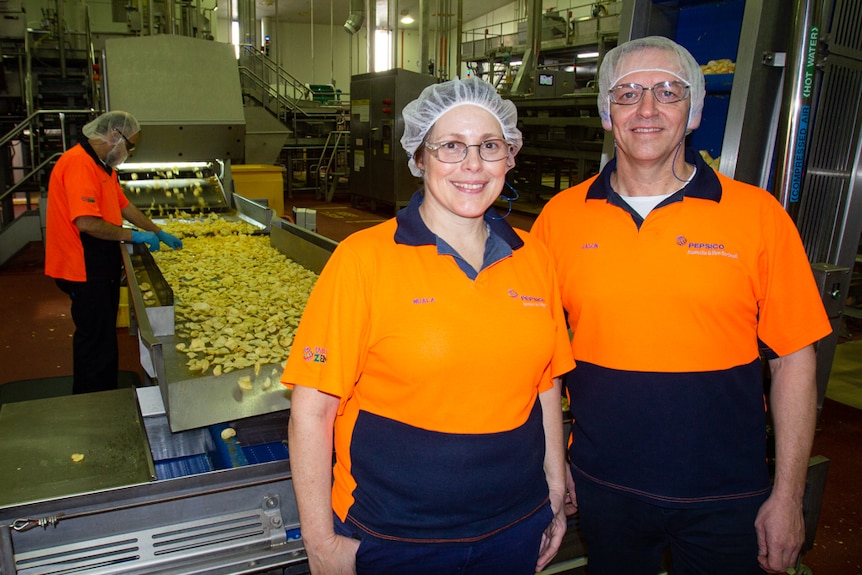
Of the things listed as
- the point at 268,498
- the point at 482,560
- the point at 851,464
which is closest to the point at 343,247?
the point at 482,560

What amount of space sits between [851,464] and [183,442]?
127 inches

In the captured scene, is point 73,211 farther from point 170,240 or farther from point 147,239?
point 170,240

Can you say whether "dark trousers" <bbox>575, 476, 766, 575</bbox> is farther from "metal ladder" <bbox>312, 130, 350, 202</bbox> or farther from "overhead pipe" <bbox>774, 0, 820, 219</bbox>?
"metal ladder" <bbox>312, 130, 350, 202</bbox>

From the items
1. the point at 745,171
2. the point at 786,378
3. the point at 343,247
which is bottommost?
the point at 786,378

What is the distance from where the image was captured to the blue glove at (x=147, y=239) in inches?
131

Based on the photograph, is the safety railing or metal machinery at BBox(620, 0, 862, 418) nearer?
metal machinery at BBox(620, 0, 862, 418)

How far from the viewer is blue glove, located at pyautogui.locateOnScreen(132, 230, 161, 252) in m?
3.34

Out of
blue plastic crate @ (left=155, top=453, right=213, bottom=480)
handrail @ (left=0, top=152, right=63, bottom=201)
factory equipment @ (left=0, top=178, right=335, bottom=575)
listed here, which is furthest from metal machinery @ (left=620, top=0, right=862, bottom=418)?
handrail @ (left=0, top=152, right=63, bottom=201)

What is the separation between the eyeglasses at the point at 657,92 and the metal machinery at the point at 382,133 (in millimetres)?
7322

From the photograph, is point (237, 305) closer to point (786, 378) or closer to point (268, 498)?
point (268, 498)

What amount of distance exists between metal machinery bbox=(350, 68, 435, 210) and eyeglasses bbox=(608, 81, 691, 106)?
732 cm

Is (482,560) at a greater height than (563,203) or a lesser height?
lesser

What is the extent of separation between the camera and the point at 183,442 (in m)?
1.86

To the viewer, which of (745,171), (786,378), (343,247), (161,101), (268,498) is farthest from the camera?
(161,101)
